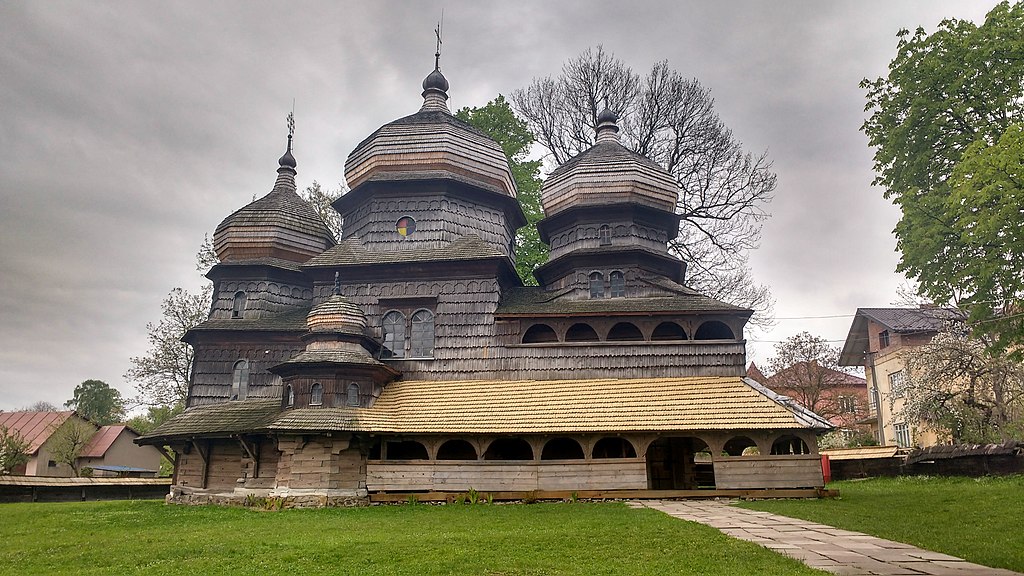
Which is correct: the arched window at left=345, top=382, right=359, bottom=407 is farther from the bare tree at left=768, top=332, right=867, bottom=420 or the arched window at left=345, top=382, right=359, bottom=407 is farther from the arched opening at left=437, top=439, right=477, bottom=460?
the bare tree at left=768, top=332, right=867, bottom=420

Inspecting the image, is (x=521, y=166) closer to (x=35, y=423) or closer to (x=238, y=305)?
(x=238, y=305)

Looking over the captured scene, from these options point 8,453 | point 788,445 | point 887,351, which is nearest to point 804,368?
point 887,351

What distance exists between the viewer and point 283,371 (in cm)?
1720

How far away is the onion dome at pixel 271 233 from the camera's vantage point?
21.7 meters

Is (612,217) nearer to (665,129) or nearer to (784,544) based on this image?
(665,129)

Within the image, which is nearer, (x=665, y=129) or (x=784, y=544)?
(x=784, y=544)

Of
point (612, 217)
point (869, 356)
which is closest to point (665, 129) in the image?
point (612, 217)

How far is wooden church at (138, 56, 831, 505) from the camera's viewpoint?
16.3 m

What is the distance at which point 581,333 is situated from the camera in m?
19.6

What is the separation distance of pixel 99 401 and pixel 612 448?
1760 inches

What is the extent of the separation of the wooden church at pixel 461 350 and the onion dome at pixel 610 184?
6 cm

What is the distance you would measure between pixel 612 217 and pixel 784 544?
13.3 metres

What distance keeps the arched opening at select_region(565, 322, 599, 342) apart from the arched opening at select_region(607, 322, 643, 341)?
504 millimetres

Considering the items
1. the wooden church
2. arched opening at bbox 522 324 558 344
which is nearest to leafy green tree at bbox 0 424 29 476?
the wooden church
